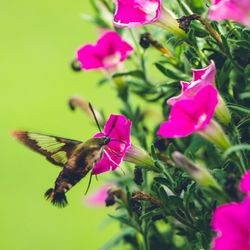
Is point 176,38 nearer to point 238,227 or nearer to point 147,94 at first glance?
point 147,94

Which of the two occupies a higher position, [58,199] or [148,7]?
[148,7]

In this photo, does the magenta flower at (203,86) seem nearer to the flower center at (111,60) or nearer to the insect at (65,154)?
the insect at (65,154)

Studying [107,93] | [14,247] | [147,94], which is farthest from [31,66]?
[147,94]

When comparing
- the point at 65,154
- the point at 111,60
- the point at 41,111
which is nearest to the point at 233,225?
the point at 65,154

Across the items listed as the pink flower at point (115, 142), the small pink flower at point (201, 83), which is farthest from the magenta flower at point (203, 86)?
the pink flower at point (115, 142)

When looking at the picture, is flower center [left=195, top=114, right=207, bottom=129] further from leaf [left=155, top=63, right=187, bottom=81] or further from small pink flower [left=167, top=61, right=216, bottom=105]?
leaf [left=155, top=63, right=187, bottom=81]

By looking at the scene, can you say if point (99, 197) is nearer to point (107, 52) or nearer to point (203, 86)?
point (107, 52)
